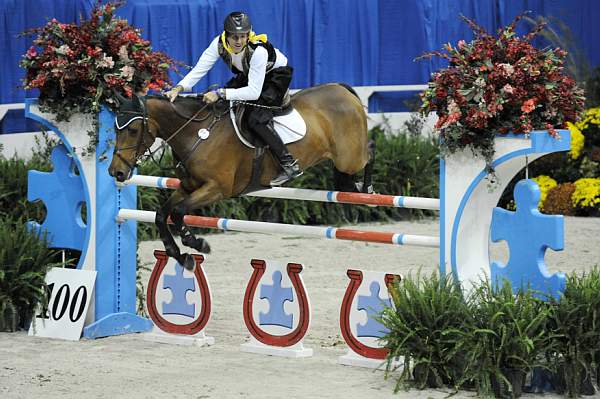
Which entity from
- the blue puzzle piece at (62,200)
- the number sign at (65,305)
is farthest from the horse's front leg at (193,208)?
the blue puzzle piece at (62,200)

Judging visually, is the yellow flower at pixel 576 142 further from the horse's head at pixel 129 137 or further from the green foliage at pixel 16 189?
the horse's head at pixel 129 137

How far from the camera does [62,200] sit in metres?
7.85

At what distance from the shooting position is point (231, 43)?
6.72 m

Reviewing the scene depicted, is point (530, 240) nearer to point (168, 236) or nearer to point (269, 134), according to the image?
point (269, 134)

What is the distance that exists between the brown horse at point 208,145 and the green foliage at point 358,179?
501cm

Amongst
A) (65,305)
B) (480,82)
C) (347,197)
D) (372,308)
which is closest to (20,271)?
(65,305)

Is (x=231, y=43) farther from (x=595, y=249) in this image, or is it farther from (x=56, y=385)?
(x=595, y=249)

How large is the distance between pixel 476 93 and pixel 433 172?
814 centimetres

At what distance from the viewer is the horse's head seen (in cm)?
659

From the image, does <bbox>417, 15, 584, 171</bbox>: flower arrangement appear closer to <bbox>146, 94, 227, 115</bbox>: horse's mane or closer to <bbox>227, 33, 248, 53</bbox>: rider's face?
<bbox>227, 33, 248, 53</bbox>: rider's face

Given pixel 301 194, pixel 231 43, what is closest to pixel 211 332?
pixel 301 194

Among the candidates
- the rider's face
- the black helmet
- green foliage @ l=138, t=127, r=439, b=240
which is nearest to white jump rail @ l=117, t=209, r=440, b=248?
the rider's face

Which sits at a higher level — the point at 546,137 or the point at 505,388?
the point at 546,137

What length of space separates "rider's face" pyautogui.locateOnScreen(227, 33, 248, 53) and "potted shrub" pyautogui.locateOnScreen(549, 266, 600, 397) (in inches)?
91.0
